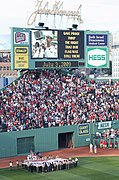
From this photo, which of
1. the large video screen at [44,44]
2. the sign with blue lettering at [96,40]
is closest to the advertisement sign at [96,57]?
the sign with blue lettering at [96,40]

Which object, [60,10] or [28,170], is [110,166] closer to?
[28,170]

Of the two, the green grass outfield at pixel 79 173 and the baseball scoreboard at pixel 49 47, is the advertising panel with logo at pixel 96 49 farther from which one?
the green grass outfield at pixel 79 173

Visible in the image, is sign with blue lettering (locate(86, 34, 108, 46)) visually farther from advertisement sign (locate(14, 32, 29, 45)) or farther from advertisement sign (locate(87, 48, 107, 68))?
advertisement sign (locate(14, 32, 29, 45))

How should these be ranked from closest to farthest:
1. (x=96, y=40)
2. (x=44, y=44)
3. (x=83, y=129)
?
(x=83, y=129) < (x=44, y=44) < (x=96, y=40)

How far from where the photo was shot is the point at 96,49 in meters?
41.8

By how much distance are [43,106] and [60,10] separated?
41.9 feet

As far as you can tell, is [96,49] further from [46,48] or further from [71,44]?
[46,48]

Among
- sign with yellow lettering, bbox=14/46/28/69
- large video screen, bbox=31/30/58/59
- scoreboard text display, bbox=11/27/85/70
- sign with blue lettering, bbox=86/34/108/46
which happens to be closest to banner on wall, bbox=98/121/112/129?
scoreboard text display, bbox=11/27/85/70

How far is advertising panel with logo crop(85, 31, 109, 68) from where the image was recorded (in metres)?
41.4

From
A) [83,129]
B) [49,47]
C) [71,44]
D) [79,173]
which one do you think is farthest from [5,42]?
[79,173]

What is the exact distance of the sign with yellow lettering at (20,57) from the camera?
37.4m

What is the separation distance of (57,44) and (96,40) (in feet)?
14.9

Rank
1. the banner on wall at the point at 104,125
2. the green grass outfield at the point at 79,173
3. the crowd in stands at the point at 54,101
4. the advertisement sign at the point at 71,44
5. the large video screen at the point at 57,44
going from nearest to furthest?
1. the green grass outfield at the point at 79,173
2. the crowd in stands at the point at 54,101
3. the large video screen at the point at 57,44
4. the banner on wall at the point at 104,125
5. the advertisement sign at the point at 71,44

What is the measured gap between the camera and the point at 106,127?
4000 cm
